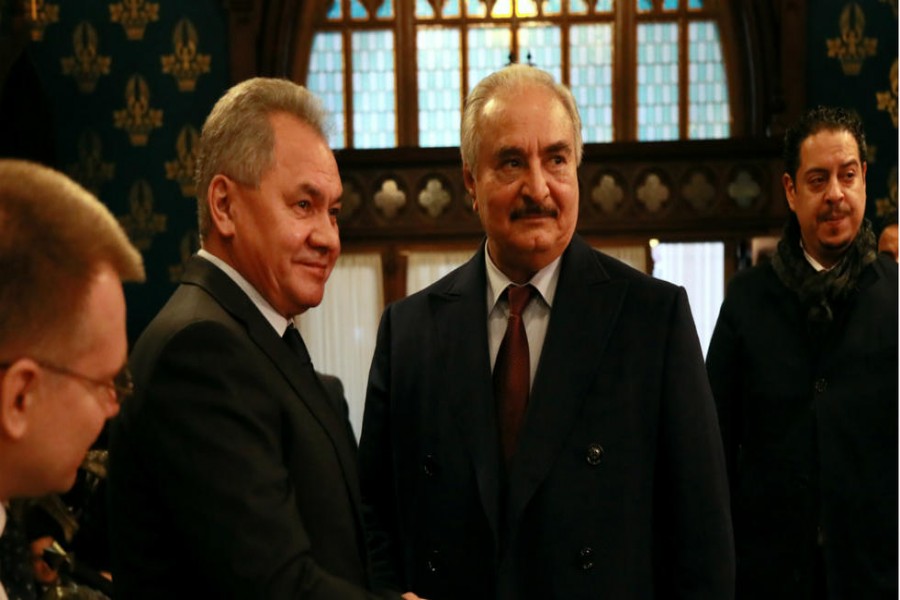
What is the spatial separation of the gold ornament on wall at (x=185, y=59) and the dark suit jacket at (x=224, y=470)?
5768 mm

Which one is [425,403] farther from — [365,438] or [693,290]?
[693,290]

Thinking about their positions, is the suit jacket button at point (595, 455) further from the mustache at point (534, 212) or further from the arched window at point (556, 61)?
the arched window at point (556, 61)

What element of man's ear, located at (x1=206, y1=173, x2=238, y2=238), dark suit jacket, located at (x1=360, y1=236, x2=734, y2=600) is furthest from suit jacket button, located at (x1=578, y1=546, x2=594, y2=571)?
man's ear, located at (x1=206, y1=173, x2=238, y2=238)

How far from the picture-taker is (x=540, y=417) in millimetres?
2277

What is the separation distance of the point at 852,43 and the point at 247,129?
20.2 ft

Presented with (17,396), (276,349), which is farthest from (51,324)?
(276,349)

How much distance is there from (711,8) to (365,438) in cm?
578

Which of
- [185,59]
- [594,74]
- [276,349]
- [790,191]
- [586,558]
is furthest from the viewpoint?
[594,74]

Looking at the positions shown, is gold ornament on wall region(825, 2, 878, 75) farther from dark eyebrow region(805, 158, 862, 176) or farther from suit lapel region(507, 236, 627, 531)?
suit lapel region(507, 236, 627, 531)

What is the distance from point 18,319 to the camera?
1314 mm

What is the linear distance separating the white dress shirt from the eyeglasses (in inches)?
41.0

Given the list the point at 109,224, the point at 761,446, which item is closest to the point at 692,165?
the point at 761,446

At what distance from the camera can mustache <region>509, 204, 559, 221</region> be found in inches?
92.2

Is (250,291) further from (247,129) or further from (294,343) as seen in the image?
(247,129)
